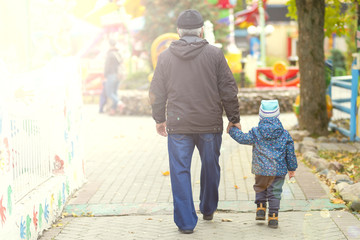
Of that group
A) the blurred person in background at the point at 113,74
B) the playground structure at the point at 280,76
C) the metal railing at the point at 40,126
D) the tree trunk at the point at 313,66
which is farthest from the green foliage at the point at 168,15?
the metal railing at the point at 40,126

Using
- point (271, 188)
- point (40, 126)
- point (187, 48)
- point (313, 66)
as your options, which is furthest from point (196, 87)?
point (313, 66)

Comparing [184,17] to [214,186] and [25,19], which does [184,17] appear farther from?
[25,19]

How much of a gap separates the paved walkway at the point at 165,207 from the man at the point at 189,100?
1.49 ft

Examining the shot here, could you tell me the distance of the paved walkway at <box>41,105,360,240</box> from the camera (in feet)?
17.9

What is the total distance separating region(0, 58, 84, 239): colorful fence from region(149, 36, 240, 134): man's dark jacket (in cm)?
112

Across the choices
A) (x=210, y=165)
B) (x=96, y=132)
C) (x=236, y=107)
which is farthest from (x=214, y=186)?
(x=96, y=132)

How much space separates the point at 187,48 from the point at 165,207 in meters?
1.84

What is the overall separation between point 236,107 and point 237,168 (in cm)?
309

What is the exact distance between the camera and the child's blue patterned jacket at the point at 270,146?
17.7 ft

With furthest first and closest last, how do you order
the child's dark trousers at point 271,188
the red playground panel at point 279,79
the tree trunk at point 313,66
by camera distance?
the red playground panel at point 279,79
the tree trunk at point 313,66
the child's dark trousers at point 271,188

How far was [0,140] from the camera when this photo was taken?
14.4ft

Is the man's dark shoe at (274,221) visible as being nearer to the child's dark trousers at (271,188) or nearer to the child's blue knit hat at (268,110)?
the child's dark trousers at (271,188)

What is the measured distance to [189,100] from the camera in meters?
5.41

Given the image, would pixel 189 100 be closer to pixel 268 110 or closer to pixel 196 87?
pixel 196 87
